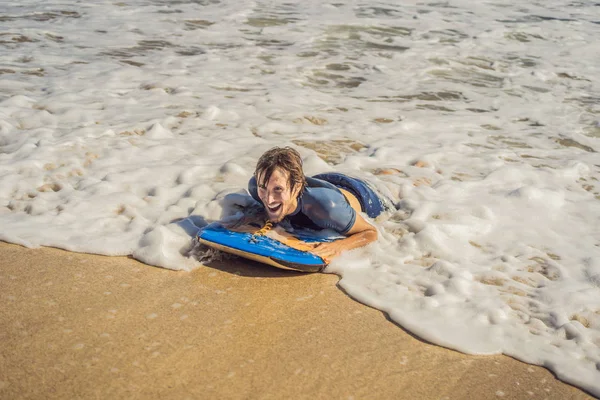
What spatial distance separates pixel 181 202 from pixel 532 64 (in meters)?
6.68

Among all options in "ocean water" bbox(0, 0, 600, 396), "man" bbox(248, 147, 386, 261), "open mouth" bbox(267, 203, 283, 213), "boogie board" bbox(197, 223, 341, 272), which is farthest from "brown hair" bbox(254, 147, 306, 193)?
"ocean water" bbox(0, 0, 600, 396)

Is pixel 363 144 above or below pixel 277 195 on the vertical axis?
below

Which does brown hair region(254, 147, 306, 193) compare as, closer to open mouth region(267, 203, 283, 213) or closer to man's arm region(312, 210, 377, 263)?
open mouth region(267, 203, 283, 213)

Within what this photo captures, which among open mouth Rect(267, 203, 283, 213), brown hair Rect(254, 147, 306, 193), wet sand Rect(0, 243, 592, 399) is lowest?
wet sand Rect(0, 243, 592, 399)

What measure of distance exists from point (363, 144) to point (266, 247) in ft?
8.32

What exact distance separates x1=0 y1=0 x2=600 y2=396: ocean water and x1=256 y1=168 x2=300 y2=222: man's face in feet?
1.50

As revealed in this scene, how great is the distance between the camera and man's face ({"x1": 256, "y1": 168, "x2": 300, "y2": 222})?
12.4 ft

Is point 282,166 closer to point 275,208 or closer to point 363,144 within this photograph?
point 275,208

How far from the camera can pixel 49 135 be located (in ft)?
18.3

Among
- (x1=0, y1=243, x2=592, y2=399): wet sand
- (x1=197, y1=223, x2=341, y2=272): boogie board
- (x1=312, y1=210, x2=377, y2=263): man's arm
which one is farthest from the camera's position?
(x1=312, y1=210, x2=377, y2=263): man's arm

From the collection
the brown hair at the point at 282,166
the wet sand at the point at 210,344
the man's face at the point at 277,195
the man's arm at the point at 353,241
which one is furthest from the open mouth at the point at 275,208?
the wet sand at the point at 210,344

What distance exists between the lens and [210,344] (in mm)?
2963

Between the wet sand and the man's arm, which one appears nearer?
the wet sand

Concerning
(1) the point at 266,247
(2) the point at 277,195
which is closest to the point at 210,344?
(1) the point at 266,247
